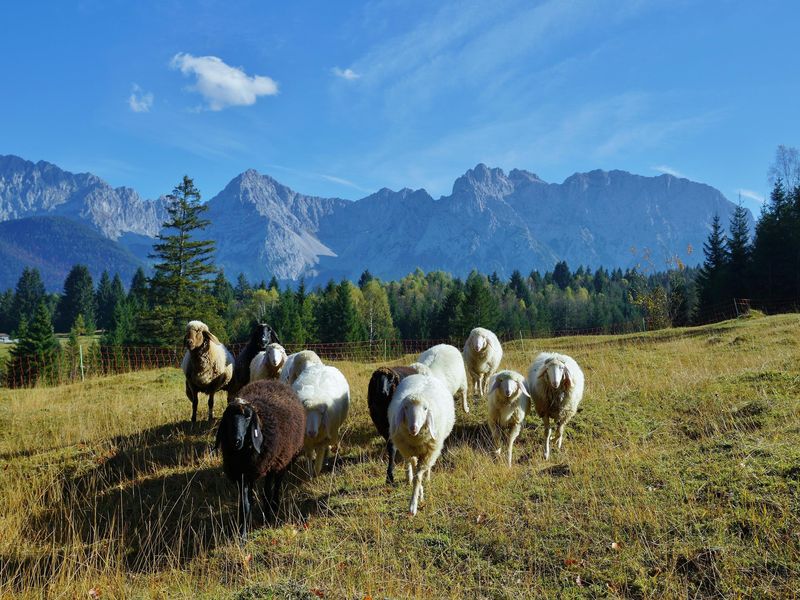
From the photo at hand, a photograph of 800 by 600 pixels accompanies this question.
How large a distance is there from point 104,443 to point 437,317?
7085 centimetres

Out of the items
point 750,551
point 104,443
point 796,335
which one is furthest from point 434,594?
point 796,335

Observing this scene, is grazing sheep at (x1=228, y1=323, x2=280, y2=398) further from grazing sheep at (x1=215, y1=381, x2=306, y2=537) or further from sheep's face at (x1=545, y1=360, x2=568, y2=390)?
sheep's face at (x1=545, y1=360, x2=568, y2=390)

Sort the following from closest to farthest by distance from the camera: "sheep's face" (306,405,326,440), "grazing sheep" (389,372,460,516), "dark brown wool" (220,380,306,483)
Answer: "dark brown wool" (220,380,306,483) < "grazing sheep" (389,372,460,516) < "sheep's face" (306,405,326,440)

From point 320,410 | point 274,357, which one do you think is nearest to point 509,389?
point 320,410

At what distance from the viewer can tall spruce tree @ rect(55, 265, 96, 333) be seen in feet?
354

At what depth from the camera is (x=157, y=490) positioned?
7.71m

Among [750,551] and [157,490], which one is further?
[157,490]

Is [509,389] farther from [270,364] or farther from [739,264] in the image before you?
[739,264]

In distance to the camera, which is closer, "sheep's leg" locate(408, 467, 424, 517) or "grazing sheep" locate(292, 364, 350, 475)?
"sheep's leg" locate(408, 467, 424, 517)

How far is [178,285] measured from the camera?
150ft

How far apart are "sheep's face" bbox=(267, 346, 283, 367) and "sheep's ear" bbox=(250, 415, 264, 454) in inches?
159

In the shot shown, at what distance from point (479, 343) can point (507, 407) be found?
3723 mm

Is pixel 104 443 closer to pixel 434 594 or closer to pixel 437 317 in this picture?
pixel 434 594

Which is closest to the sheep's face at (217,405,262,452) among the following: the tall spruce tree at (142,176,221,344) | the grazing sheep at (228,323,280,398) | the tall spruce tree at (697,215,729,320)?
the grazing sheep at (228,323,280,398)
